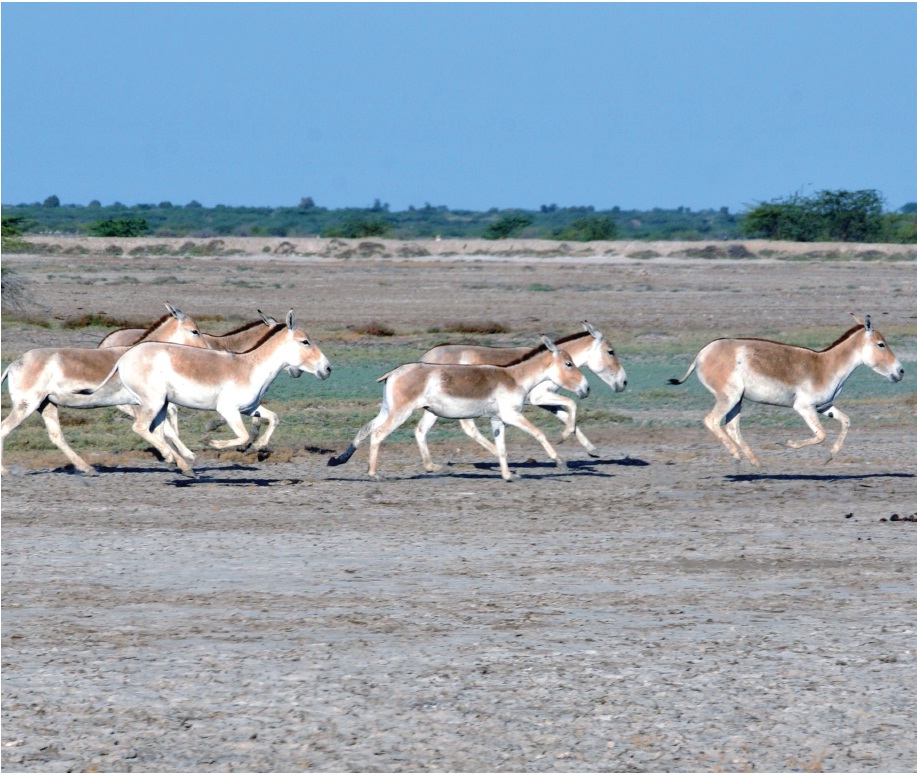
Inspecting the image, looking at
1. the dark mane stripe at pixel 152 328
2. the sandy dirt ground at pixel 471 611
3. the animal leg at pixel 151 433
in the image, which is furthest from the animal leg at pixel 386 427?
the dark mane stripe at pixel 152 328

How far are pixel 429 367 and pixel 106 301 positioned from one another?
30193mm

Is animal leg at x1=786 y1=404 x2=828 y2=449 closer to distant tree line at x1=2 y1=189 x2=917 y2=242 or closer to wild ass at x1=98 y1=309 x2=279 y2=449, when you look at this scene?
wild ass at x1=98 y1=309 x2=279 y2=449

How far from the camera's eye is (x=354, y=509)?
46.3 feet

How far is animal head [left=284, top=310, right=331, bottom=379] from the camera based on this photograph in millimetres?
16359

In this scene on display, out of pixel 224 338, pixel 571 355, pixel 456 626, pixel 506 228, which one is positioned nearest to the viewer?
pixel 456 626

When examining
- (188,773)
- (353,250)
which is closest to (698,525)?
(188,773)

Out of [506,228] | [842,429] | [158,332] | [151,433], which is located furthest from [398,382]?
Result: [506,228]

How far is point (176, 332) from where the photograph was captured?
58.9 feet

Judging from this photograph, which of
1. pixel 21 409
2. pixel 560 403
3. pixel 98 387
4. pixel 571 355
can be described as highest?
pixel 571 355

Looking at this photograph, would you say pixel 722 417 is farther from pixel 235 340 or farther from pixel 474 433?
pixel 235 340

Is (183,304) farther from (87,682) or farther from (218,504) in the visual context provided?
(87,682)

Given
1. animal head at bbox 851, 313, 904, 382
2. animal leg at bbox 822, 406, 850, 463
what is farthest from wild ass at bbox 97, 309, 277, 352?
animal head at bbox 851, 313, 904, 382

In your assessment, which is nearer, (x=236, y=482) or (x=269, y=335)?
(x=236, y=482)

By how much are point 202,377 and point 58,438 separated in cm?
176
